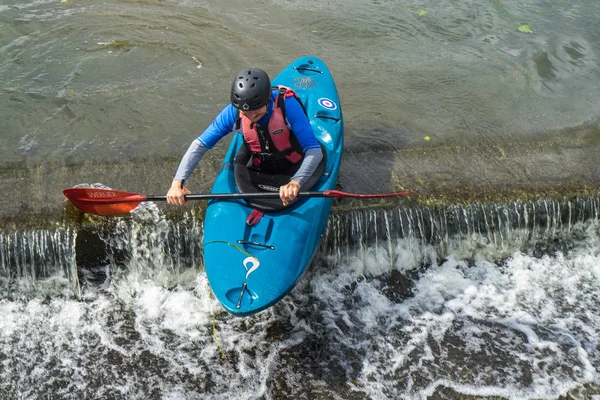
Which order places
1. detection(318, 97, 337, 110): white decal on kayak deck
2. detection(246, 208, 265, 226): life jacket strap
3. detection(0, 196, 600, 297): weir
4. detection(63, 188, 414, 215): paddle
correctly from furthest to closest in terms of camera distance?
detection(318, 97, 337, 110): white decal on kayak deck → detection(0, 196, 600, 297): weir → detection(63, 188, 414, 215): paddle → detection(246, 208, 265, 226): life jacket strap

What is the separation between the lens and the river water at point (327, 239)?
4098 mm

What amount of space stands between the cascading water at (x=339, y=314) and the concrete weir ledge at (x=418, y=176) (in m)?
0.17

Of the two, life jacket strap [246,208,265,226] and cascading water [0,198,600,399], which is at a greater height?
life jacket strap [246,208,265,226]

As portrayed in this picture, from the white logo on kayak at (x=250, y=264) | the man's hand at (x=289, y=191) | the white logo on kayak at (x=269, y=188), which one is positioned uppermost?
the man's hand at (x=289, y=191)

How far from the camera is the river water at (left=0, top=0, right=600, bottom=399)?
410cm

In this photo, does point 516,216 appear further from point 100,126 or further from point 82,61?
point 82,61

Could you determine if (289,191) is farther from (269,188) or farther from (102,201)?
(102,201)

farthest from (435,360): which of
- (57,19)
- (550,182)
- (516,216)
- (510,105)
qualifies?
(57,19)

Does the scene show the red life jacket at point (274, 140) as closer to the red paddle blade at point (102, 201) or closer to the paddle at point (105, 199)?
the paddle at point (105, 199)

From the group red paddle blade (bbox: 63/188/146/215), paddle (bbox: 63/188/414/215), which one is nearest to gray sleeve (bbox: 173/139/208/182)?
paddle (bbox: 63/188/414/215)

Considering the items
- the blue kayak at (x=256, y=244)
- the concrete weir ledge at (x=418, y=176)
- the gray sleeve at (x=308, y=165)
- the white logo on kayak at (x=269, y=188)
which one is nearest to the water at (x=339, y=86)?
the concrete weir ledge at (x=418, y=176)

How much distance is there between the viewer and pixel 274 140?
3945 mm

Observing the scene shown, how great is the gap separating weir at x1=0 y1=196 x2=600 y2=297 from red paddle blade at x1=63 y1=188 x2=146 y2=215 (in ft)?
0.90

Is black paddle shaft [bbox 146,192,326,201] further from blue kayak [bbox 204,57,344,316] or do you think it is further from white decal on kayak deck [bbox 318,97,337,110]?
white decal on kayak deck [bbox 318,97,337,110]
